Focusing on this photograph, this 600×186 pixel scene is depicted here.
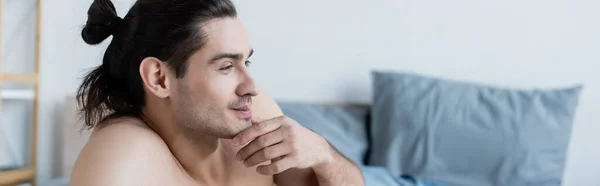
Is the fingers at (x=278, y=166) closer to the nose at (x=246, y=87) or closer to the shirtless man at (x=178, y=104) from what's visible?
the shirtless man at (x=178, y=104)

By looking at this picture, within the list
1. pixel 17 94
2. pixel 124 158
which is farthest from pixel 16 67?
pixel 124 158

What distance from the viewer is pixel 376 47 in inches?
85.0

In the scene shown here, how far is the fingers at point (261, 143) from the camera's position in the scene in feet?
3.43

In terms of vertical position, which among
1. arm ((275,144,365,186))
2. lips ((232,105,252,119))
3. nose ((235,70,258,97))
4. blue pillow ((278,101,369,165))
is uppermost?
nose ((235,70,258,97))

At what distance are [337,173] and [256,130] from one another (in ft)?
0.85

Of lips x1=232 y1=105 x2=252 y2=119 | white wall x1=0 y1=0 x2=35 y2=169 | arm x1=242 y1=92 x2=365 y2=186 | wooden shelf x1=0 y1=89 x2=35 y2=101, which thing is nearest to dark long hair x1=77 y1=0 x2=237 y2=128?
lips x1=232 y1=105 x2=252 y2=119

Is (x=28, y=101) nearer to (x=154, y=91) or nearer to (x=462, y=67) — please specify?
(x=154, y=91)

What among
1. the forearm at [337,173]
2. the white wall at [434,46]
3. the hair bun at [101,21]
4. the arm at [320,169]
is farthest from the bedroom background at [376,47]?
the hair bun at [101,21]

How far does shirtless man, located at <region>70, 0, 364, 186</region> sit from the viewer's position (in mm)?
1063

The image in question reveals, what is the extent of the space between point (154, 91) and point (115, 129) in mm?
96

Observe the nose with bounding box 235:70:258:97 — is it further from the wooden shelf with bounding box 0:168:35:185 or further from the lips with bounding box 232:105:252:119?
the wooden shelf with bounding box 0:168:35:185

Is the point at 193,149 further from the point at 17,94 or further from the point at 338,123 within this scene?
the point at 17,94

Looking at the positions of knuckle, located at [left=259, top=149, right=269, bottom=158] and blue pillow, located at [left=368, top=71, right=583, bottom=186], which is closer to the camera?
knuckle, located at [left=259, top=149, right=269, bottom=158]

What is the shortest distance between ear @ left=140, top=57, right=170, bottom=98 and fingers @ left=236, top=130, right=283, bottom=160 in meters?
0.19
